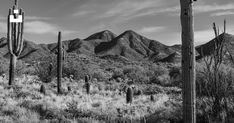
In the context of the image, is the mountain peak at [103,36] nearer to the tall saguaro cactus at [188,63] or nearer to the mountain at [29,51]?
the mountain at [29,51]

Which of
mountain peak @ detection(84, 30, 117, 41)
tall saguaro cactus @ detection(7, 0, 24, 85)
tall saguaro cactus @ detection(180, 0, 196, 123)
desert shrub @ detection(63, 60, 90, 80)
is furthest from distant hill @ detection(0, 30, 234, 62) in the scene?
tall saguaro cactus @ detection(180, 0, 196, 123)

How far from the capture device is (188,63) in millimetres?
6875

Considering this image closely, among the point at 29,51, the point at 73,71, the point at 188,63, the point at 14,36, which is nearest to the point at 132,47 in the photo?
the point at 29,51

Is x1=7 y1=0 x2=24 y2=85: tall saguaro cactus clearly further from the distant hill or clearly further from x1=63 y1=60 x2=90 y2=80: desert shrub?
the distant hill

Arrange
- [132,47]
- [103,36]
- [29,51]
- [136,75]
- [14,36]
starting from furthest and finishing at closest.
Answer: [103,36] → [29,51] → [132,47] → [136,75] → [14,36]

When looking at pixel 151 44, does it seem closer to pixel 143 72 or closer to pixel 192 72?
pixel 143 72

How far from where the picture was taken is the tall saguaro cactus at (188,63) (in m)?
6.76

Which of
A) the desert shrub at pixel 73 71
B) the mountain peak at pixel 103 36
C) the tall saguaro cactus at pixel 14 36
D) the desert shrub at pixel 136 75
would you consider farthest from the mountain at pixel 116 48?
the tall saguaro cactus at pixel 14 36

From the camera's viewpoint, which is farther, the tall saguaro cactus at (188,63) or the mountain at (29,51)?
the mountain at (29,51)

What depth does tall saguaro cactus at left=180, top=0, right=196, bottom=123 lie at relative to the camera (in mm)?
6762

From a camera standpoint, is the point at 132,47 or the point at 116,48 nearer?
the point at 116,48

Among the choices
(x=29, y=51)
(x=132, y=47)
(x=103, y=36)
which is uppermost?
(x=103, y=36)

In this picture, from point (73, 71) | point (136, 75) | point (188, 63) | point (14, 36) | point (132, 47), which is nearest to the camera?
point (188, 63)

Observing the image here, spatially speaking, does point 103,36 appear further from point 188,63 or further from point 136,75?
point 188,63
